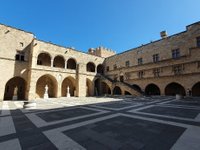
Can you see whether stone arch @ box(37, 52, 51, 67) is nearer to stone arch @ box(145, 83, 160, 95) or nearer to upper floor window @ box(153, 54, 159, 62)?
upper floor window @ box(153, 54, 159, 62)

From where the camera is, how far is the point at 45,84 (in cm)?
2452

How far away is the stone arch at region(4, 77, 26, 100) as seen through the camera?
21.0m

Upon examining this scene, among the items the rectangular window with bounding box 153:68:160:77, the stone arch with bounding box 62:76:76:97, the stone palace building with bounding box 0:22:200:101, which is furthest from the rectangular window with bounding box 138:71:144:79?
the stone arch with bounding box 62:76:76:97

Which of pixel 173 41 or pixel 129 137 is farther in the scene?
pixel 173 41

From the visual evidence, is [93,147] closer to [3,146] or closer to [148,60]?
[3,146]

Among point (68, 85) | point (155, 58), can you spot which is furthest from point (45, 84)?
point (155, 58)

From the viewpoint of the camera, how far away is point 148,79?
22.8 m

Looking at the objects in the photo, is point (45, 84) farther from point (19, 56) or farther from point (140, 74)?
point (140, 74)

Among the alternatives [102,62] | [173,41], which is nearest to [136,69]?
[173,41]

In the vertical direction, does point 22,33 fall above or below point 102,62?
above

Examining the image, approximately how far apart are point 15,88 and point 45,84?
5.19 m

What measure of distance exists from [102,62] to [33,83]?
1898 centimetres

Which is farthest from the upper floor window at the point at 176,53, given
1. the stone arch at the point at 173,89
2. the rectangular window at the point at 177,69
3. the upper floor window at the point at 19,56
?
the upper floor window at the point at 19,56

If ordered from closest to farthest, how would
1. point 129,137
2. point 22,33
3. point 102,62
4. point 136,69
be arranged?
1. point 129,137
2. point 22,33
3. point 136,69
4. point 102,62
